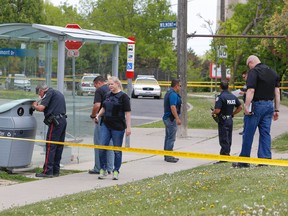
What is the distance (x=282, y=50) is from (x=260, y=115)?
22814 mm

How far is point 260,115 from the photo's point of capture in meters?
11.7

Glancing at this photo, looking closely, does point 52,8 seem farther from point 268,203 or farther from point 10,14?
point 268,203

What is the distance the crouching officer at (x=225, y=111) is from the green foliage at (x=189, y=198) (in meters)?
3.53

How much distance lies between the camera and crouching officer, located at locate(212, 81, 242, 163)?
1418cm

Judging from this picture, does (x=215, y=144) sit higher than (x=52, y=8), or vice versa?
(x=52, y=8)

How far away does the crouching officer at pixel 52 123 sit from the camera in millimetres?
12742

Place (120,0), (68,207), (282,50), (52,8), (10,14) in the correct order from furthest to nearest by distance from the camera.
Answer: (52,8), (120,0), (10,14), (282,50), (68,207)

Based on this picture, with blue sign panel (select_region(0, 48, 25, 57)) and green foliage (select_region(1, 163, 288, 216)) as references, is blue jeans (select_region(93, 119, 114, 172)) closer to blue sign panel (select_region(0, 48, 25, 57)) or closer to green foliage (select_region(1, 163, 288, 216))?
green foliage (select_region(1, 163, 288, 216))

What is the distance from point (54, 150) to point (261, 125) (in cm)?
359

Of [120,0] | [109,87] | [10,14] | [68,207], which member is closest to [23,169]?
[109,87]

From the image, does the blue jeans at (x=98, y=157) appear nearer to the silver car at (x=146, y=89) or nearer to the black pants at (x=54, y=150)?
the black pants at (x=54, y=150)

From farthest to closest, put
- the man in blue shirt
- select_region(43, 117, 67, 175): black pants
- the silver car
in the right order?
the silver car, the man in blue shirt, select_region(43, 117, 67, 175): black pants

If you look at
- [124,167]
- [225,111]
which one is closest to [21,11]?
[124,167]

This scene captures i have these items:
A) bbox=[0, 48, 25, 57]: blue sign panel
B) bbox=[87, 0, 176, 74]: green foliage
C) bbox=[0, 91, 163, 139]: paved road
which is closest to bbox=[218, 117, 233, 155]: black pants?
bbox=[0, 91, 163, 139]: paved road
